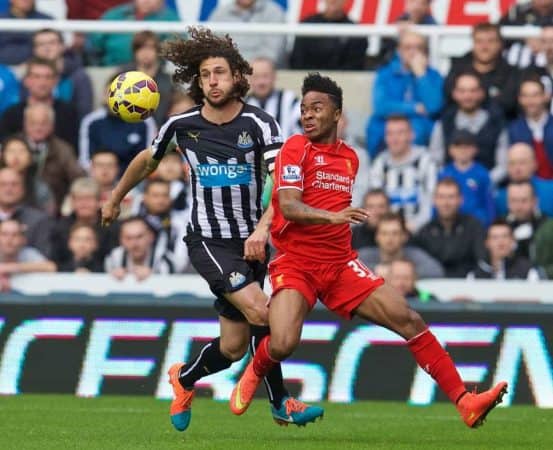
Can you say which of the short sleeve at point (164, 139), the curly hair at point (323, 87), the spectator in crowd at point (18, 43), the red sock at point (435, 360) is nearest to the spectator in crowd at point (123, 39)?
the spectator in crowd at point (18, 43)

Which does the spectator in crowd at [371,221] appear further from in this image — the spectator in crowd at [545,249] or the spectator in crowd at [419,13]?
the spectator in crowd at [419,13]

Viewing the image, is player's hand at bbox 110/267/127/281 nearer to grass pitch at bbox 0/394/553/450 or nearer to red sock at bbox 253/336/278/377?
grass pitch at bbox 0/394/553/450

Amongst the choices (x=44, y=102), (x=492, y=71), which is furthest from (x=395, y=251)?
(x=44, y=102)

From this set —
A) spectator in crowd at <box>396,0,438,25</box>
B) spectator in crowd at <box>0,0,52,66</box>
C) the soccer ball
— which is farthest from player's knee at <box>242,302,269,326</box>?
spectator in crowd at <box>0,0,52,66</box>

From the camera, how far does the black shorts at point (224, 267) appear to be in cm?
953

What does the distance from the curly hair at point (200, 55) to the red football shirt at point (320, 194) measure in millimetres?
602

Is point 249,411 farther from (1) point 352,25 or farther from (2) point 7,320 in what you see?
(1) point 352,25

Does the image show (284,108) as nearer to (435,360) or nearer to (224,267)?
(224,267)

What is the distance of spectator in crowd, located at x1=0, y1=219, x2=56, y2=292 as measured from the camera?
14.2 metres

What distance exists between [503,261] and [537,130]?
1750mm

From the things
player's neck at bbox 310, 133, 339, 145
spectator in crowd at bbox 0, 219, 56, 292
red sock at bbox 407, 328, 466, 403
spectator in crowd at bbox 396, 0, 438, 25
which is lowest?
spectator in crowd at bbox 0, 219, 56, 292

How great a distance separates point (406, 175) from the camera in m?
15.2

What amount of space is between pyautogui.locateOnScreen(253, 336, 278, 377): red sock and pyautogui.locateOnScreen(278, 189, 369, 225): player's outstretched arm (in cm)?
78

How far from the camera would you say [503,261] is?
559 inches
